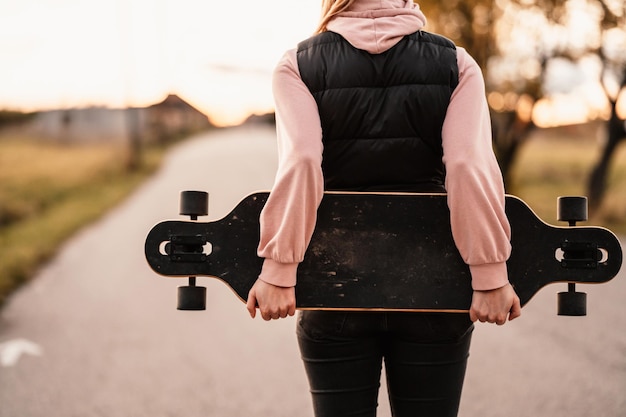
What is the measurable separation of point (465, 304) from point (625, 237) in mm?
10710

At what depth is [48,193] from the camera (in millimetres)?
15445

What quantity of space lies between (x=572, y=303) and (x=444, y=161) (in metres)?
0.65

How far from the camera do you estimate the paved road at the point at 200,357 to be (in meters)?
4.55

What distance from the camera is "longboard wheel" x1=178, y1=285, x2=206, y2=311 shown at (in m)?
2.03

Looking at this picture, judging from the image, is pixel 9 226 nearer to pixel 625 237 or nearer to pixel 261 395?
pixel 261 395

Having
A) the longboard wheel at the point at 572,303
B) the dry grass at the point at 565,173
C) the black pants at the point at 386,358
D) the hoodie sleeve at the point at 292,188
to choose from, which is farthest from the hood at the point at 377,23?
the dry grass at the point at 565,173

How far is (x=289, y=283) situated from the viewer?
182 cm

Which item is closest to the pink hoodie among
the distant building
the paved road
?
the paved road

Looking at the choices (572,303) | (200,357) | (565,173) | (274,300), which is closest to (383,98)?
(274,300)

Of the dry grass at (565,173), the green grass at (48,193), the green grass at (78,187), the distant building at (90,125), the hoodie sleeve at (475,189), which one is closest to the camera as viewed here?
the hoodie sleeve at (475,189)

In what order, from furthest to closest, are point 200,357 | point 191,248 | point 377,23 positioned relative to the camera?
point 200,357 → point 191,248 → point 377,23

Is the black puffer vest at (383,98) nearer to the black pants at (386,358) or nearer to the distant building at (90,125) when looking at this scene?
the black pants at (386,358)

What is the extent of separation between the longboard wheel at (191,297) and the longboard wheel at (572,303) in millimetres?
1088

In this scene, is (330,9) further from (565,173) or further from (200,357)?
(565,173)
